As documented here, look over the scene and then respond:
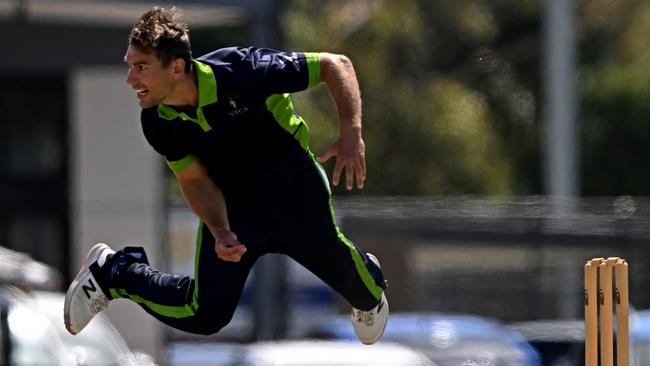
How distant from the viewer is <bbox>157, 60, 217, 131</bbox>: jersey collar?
251 inches

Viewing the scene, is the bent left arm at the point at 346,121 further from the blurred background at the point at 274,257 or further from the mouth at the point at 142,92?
the blurred background at the point at 274,257

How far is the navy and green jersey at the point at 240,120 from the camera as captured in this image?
649 centimetres

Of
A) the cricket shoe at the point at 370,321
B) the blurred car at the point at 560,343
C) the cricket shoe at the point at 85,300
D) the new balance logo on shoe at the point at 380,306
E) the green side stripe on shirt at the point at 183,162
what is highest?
the green side stripe on shirt at the point at 183,162

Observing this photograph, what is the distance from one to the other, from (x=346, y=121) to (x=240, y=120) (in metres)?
0.45

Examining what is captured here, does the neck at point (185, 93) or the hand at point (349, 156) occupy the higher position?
the neck at point (185, 93)

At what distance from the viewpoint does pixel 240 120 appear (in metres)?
6.59

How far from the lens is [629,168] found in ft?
93.6

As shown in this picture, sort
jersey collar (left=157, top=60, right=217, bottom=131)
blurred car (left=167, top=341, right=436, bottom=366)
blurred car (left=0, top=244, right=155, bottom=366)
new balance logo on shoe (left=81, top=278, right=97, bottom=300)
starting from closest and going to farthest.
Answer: jersey collar (left=157, top=60, right=217, bottom=131)
new balance logo on shoe (left=81, top=278, right=97, bottom=300)
blurred car (left=0, top=244, right=155, bottom=366)
blurred car (left=167, top=341, right=436, bottom=366)

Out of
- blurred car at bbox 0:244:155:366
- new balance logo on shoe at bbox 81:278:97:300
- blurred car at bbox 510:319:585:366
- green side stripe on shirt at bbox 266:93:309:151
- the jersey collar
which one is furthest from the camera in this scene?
blurred car at bbox 510:319:585:366

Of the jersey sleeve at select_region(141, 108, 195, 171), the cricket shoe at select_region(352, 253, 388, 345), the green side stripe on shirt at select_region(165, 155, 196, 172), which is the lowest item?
the cricket shoe at select_region(352, 253, 388, 345)

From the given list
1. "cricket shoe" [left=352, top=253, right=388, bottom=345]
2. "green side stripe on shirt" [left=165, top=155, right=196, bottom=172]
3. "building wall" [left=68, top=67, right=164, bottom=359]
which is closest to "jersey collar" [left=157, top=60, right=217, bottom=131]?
"green side stripe on shirt" [left=165, top=155, right=196, bottom=172]

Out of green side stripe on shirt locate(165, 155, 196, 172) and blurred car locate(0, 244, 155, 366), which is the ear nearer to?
green side stripe on shirt locate(165, 155, 196, 172)

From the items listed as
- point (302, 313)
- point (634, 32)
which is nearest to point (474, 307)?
point (302, 313)

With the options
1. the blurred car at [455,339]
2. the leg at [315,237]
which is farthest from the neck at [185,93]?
the blurred car at [455,339]
